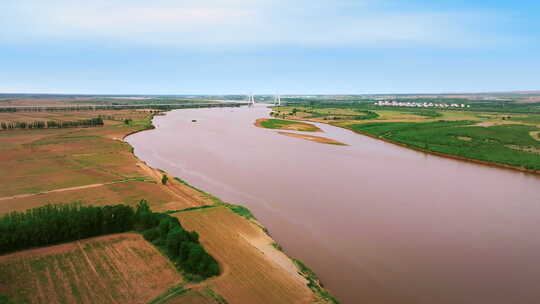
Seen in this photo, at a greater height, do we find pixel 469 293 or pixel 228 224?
pixel 228 224

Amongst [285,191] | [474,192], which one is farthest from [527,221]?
[285,191]

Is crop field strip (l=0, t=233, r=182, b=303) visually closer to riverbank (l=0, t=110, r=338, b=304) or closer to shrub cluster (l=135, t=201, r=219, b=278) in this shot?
riverbank (l=0, t=110, r=338, b=304)

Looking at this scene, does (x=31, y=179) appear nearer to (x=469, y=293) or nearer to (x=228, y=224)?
(x=228, y=224)

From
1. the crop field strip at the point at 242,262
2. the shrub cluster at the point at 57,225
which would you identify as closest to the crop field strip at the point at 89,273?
the shrub cluster at the point at 57,225

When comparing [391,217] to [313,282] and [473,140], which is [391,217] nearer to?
[313,282]

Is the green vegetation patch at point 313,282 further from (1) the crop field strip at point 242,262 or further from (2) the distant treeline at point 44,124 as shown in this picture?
(2) the distant treeline at point 44,124

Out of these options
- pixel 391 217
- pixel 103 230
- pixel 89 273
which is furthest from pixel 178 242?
pixel 391 217
